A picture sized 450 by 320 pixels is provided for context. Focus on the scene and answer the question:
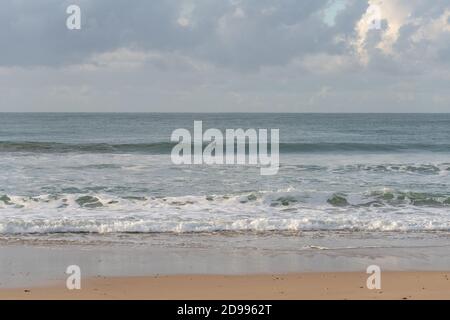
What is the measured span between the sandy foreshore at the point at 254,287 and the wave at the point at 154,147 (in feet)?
69.4

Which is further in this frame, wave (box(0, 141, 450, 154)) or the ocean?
wave (box(0, 141, 450, 154))

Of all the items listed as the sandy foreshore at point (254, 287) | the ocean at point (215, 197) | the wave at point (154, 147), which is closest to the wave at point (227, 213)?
the ocean at point (215, 197)

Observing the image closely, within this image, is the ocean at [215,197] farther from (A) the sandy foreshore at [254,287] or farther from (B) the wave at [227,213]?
(A) the sandy foreshore at [254,287]

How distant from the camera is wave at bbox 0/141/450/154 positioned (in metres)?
28.7

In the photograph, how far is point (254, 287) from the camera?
7.50 meters

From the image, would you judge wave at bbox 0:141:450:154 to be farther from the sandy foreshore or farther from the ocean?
the sandy foreshore

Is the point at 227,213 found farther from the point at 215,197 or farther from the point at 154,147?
the point at 154,147

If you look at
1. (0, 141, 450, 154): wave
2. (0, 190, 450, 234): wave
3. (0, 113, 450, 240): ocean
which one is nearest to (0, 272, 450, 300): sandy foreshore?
(0, 113, 450, 240): ocean

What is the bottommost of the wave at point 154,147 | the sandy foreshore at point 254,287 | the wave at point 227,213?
the sandy foreshore at point 254,287

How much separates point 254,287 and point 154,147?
23356 mm

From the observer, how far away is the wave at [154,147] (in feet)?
94.1

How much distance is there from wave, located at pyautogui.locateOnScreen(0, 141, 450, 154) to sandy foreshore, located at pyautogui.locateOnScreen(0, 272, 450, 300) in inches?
833

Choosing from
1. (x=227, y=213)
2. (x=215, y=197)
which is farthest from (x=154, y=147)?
(x=227, y=213)
